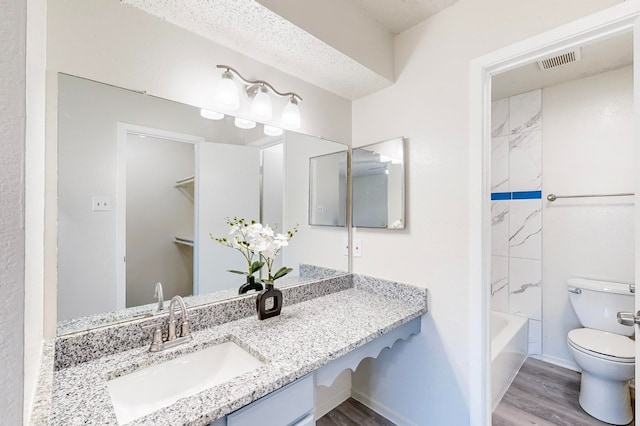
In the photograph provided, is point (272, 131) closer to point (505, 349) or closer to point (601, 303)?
point (505, 349)

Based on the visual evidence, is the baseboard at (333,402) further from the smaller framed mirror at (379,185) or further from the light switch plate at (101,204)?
the light switch plate at (101,204)

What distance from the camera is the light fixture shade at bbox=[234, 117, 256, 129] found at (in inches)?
55.9

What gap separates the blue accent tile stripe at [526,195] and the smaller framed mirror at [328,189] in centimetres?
174

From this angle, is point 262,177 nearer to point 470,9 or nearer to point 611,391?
point 470,9

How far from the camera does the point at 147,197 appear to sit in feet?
3.90

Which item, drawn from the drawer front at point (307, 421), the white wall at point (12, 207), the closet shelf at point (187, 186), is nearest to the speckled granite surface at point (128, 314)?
the closet shelf at point (187, 186)

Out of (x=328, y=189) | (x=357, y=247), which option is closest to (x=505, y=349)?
(x=357, y=247)

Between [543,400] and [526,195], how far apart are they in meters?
1.58

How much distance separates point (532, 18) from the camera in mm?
1218

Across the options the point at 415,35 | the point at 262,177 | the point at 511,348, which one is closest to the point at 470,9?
the point at 415,35

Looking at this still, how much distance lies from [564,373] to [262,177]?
2.76 m

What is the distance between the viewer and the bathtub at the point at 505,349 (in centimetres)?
190

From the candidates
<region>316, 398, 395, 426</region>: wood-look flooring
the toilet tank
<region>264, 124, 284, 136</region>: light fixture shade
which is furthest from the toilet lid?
<region>264, 124, 284, 136</region>: light fixture shade

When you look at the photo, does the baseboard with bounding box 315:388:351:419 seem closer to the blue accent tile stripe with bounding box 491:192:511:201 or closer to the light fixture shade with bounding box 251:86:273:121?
the light fixture shade with bounding box 251:86:273:121
